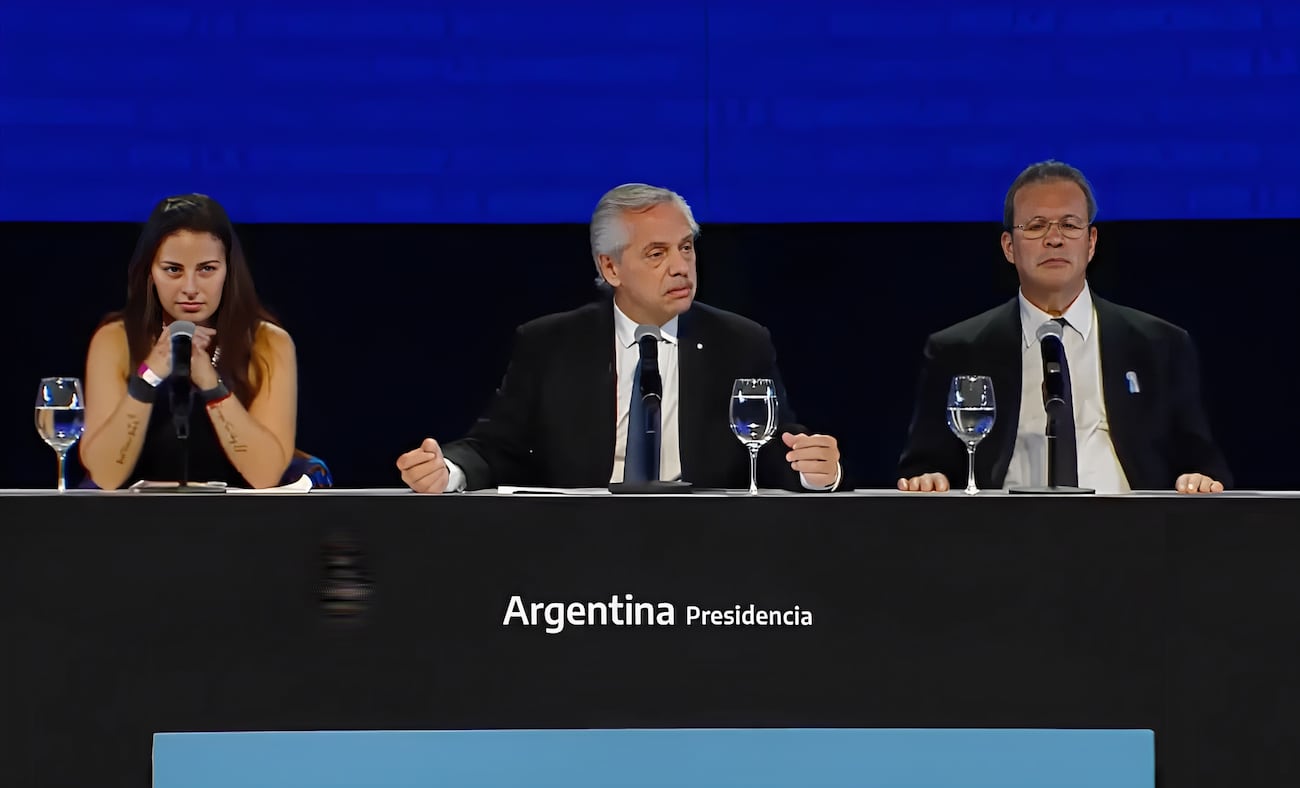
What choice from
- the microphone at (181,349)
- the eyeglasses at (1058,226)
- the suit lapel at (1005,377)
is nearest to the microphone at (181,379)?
the microphone at (181,349)

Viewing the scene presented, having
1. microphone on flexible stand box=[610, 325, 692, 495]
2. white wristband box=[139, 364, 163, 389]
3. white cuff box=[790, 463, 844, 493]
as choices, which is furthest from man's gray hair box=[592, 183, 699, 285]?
white wristband box=[139, 364, 163, 389]

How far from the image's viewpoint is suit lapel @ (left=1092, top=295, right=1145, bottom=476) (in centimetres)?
266

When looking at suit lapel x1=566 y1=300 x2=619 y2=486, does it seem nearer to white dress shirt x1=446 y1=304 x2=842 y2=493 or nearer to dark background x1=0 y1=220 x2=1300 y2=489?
white dress shirt x1=446 y1=304 x2=842 y2=493

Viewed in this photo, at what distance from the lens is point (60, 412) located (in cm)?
200

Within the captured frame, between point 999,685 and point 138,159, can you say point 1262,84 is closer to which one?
point 999,685

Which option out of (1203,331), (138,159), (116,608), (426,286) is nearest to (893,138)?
(1203,331)

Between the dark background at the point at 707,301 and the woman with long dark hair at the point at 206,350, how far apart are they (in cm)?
103

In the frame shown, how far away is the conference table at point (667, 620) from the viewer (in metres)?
1.89

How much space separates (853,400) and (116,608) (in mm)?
2453

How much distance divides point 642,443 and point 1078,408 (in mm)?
1020

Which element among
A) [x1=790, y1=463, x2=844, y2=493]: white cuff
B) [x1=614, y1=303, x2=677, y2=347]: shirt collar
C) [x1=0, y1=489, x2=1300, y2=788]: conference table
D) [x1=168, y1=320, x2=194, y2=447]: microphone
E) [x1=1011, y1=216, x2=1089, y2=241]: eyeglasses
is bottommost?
[x1=0, y1=489, x2=1300, y2=788]: conference table

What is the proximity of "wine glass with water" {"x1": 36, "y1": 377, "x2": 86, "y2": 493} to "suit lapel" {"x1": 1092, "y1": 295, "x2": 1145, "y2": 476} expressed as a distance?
1.84 m

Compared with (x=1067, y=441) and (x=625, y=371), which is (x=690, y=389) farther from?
(x=1067, y=441)

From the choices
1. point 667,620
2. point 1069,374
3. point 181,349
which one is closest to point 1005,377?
point 1069,374
